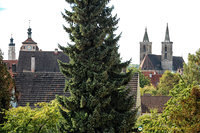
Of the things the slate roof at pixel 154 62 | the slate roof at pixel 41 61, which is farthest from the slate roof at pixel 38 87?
the slate roof at pixel 154 62

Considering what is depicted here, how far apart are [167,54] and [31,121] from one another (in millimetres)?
132403

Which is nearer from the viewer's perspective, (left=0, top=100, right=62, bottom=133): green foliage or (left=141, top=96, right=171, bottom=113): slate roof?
(left=0, top=100, right=62, bottom=133): green foliage

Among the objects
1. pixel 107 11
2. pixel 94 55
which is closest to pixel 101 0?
pixel 107 11

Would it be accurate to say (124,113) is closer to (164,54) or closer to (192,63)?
(192,63)

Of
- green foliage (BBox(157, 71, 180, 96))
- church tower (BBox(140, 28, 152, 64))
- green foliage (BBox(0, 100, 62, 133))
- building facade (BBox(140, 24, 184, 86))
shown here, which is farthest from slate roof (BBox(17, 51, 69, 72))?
church tower (BBox(140, 28, 152, 64))

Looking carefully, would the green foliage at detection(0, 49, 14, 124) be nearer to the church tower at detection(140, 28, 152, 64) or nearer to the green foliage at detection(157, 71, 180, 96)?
the green foliage at detection(157, 71, 180, 96)

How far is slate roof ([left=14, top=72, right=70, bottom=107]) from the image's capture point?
26.2 m

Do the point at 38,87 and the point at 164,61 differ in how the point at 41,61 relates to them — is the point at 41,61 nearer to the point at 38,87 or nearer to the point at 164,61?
the point at 38,87

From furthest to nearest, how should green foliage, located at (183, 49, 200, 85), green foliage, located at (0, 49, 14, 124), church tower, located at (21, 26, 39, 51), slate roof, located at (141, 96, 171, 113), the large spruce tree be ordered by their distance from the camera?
church tower, located at (21, 26, 39, 51) → green foliage, located at (183, 49, 200, 85) → slate roof, located at (141, 96, 171, 113) → green foliage, located at (0, 49, 14, 124) → the large spruce tree

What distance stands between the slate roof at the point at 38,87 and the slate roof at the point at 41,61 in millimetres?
36426

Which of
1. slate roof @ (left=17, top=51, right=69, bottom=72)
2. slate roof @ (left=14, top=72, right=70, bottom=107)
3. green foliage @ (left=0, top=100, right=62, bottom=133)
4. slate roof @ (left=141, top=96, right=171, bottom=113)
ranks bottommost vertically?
slate roof @ (left=141, top=96, right=171, bottom=113)

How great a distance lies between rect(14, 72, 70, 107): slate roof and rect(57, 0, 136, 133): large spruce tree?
8359mm

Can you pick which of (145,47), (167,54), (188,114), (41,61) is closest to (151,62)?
(167,54)

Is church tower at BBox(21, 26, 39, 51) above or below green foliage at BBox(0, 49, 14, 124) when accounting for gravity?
above
